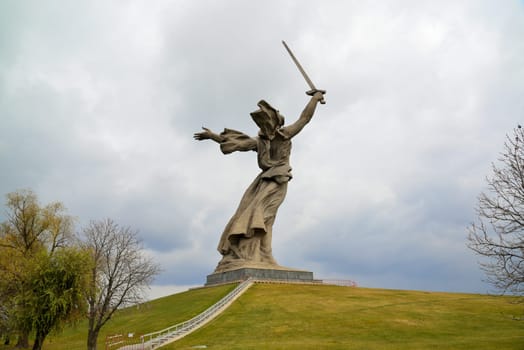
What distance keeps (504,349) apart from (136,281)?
Result: 17743 mm

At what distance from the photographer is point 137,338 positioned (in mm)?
22984

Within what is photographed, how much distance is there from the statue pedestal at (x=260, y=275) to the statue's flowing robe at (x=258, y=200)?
4.19 ft

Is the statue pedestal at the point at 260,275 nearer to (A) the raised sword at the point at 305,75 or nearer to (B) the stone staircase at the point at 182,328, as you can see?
(B) the stone staircase at the point at 182,328

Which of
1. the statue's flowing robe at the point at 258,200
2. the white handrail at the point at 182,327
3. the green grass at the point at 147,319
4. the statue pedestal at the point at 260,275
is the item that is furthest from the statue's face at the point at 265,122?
the white handrail at the point at 182,327

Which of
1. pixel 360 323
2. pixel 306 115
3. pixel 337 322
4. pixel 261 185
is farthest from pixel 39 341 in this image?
pixel 306 115

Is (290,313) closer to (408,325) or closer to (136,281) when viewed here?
(408,325)

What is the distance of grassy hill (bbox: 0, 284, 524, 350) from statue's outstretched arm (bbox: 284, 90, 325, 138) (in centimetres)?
1152

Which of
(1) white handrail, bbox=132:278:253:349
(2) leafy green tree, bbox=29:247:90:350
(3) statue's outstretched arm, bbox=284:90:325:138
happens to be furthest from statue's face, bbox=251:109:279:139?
(2) leafy green tree, bbox=29:247:90:350

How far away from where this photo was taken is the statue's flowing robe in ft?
111

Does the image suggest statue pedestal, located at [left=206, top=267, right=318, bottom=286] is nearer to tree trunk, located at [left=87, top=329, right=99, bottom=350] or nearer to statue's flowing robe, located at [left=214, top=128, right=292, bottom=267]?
statue's flowing robe, located at [left=214, top=128, right=292, bottom=267]

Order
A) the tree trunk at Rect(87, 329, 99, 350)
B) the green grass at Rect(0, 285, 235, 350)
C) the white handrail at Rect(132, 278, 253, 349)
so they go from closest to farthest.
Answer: the white handrail at Rect(132, 278, 253, 349) → the tree trunk at Rect(87, 329, 99, 350) → the green grass at Rect(0, 285, 235, 350)

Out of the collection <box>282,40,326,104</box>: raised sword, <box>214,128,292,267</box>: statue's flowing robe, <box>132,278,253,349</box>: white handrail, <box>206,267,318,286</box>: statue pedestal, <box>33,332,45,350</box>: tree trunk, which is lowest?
<box>33,332,45,350</box>: tree trunk

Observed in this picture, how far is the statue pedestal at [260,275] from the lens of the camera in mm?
31344

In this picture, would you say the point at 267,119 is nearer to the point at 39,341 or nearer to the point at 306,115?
the point at 306,115
